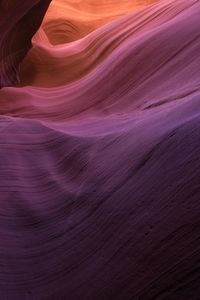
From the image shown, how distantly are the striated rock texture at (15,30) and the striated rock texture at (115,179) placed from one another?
0.26 m

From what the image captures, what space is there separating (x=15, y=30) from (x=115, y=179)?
4.13ft

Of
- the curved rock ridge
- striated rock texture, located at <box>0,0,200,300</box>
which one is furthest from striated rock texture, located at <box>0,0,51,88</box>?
the curved rock ridge

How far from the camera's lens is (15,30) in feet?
6.91

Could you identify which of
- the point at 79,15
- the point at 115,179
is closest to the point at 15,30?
the point at 79,15

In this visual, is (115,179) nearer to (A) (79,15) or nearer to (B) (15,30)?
(B) (15,30)

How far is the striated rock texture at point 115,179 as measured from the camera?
2.82ft

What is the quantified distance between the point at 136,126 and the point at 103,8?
76.6 inches

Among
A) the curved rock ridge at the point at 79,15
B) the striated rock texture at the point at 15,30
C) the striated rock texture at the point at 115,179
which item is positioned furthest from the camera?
the curved rock ridge at the point at 79,15

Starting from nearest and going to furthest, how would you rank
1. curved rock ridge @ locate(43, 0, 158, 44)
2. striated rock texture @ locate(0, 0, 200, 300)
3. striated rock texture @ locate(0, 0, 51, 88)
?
striated rock texture @ locate(0, 0, 200, 300) → striated rock texture @ locate(0, 0, 51, 88) → curved rock ridge @ locate(43, 0, 158, 44)

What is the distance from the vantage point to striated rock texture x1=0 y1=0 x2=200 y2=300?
0.86 metres

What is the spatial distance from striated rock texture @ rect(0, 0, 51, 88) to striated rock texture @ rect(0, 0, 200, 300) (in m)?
0.26

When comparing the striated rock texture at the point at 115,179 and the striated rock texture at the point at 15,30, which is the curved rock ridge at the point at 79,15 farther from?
the striated rock texture at the point at 115,179

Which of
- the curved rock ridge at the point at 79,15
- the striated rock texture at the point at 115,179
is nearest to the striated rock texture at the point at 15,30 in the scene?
the striated rock texture at the point at 115,179

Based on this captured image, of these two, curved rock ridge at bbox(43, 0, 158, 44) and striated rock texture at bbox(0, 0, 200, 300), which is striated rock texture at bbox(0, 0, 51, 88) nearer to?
striated rock texture at bbox(0, 0, 200, 300)
